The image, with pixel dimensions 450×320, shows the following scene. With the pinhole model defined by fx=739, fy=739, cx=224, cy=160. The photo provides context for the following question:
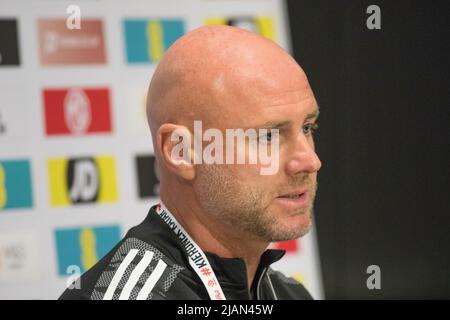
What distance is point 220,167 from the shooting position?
1.58 m

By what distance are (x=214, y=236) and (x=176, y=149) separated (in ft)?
0.69

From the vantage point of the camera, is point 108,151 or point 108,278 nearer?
point 108,278

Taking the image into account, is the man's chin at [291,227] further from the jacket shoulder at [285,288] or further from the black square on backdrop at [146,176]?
the black square on backdrop at [146,176]

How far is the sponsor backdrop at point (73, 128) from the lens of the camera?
263cm

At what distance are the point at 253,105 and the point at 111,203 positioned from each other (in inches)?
51.1

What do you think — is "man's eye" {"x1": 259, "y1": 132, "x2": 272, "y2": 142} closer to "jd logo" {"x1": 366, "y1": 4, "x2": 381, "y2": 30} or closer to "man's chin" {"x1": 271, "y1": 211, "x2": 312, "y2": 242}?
"man's chin" {"x1": 271, "y1": 211, "x2": 312, "y2": 242}

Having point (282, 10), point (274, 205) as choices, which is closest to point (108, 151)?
point (282, 10)

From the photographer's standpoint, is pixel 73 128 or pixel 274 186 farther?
pixel 73 128

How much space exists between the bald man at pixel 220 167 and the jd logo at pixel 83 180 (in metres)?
1.09

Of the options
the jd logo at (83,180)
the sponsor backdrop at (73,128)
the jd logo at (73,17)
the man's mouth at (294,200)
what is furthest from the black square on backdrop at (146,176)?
the man's mouth at (294,200)

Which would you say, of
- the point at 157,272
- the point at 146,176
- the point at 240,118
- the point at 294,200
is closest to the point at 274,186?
the point at 294,200

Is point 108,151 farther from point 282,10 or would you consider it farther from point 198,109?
point 198,109

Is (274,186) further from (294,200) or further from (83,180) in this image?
(83,180)

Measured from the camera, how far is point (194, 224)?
1.62 metres
